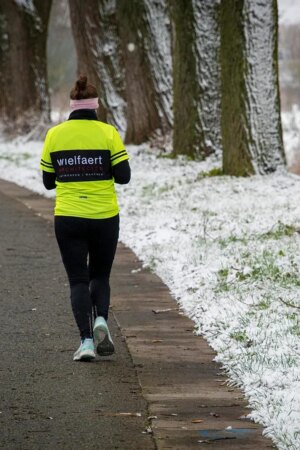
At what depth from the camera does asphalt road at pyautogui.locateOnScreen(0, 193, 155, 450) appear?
5.57 meters

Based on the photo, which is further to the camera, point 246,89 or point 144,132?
point 144,132

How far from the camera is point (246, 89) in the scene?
17484 mm

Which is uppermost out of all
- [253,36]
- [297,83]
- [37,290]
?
[253,36]

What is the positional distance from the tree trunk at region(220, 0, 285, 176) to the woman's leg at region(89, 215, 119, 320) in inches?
407

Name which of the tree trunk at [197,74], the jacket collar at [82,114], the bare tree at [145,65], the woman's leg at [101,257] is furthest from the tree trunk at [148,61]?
the jacket collar at [82,114]

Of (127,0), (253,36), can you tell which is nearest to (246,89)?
(253,36)

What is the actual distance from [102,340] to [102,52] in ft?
70.4

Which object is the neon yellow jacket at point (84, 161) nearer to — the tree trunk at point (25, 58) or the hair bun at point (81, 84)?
the hair bun at point (81, 84)

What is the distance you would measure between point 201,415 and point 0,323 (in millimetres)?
2929

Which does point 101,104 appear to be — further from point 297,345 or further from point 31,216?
point 297,345

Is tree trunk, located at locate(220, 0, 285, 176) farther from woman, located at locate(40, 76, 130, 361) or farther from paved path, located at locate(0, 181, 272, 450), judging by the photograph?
woman, located at locate(40, 76, 130, 361)

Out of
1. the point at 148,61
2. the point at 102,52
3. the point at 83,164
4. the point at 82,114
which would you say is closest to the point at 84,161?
the point at 83,164

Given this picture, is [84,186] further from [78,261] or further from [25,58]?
[25,58]

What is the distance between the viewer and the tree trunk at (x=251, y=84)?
17438 millimetres
